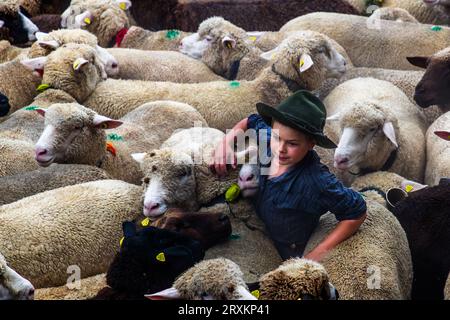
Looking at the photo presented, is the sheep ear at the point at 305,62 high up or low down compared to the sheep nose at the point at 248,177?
down

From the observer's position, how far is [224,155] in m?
5.21

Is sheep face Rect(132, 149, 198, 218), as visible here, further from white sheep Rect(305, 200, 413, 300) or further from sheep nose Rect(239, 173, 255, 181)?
white sheep Rect(305, 200, 413, 300)

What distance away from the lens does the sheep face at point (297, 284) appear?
3840 mm

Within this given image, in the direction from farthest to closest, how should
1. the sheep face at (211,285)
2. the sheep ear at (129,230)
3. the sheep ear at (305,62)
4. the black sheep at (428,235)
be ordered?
the sheep ear at (305,62), the black sheep at (428,235), the sheep ear at (129,230), the sheep face at (211,285)

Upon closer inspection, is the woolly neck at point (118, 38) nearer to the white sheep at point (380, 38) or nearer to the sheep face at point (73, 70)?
the sheep face at point (73, 70)

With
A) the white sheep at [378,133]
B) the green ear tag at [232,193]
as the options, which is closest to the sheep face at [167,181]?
the green ear tag at [232,193]

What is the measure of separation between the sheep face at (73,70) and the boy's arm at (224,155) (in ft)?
6.20

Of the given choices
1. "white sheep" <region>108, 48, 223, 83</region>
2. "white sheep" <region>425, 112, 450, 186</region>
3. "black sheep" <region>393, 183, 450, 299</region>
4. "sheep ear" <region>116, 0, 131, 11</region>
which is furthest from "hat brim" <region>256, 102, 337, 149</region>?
"sheep ear" <region>116, 0, 131, 11</region>

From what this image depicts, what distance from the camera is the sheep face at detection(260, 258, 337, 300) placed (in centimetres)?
384

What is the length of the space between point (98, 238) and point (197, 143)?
1.00m

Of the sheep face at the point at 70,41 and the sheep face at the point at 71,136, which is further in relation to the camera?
the sheep face at the point at 70,41

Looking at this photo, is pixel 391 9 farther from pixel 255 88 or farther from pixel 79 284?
pixel 79 284

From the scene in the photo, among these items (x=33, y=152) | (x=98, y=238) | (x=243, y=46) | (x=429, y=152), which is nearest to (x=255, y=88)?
(x=243, y=46)

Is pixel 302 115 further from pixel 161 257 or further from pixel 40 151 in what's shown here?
pixel 40 151
